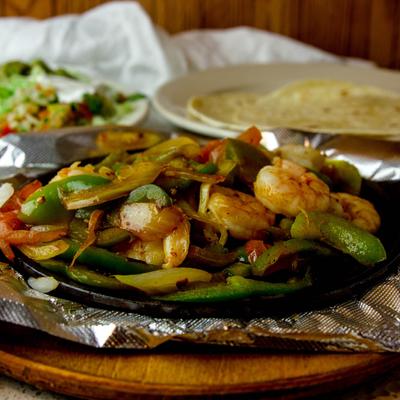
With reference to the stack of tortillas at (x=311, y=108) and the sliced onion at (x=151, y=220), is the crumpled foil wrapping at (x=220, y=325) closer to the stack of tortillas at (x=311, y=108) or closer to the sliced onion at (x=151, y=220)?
the sliced onion at (x=151, y=220)

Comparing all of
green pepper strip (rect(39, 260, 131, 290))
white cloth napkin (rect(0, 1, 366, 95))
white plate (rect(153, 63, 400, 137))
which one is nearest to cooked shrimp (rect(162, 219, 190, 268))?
green pepper strip (rect(39, 260, 131, 290))

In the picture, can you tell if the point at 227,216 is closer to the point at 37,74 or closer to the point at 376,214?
the point at 376,214

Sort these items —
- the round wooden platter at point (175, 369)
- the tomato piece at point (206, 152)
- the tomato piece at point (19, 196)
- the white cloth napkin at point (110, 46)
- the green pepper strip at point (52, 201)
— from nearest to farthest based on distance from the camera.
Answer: the round wooden platter at point (175, 369) < the green pepper strip at point (52, 201) < the tomato piece at point (19, 196) < the tomato piece at point (206, 152) < the white cloth napkin at point (110, 46)

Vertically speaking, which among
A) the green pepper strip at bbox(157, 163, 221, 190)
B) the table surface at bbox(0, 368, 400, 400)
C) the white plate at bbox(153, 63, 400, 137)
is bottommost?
the white plate at bbox(153, 63, 400, 137)

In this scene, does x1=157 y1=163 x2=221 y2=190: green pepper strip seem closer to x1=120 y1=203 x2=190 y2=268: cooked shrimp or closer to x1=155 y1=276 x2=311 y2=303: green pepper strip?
x1=120 y1=203 x2=190 y2=268: cooked shrimp

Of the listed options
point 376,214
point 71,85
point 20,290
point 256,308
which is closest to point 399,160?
point 376,214

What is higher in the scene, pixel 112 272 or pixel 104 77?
pixel 112 272

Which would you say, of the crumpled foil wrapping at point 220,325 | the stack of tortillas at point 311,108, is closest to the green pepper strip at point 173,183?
the crumpled foil wrapping at point 220,325
